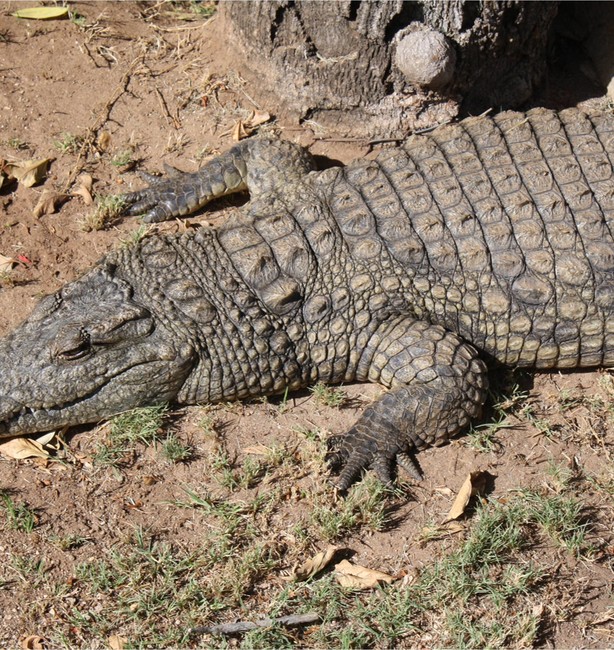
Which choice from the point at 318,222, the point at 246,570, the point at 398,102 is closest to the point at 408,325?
the point at 318,222

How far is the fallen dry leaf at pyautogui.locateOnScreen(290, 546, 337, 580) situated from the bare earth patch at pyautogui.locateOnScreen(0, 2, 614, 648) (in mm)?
34

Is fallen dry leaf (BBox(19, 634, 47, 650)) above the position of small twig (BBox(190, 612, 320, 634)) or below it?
below

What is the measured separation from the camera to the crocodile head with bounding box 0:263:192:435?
3809 mm

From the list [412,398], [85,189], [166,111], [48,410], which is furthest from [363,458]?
[166,111]

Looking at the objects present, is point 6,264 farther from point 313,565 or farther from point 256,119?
point 313,565

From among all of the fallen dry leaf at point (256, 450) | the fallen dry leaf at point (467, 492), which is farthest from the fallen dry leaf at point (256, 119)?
the fallen dry leaf at point (467, 492)

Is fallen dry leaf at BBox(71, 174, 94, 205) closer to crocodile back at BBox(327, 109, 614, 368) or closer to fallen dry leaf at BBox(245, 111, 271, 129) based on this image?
fallen dry leaf at BBox(245, 111, 271, 129)

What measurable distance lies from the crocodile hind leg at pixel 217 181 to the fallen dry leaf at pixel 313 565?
7.36ft

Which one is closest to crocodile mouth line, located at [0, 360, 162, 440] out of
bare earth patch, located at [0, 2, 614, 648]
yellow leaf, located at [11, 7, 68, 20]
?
bare earth patch, located at [0, 2, 614, 648]

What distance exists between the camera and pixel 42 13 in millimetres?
5852

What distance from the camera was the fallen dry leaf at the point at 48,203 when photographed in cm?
484

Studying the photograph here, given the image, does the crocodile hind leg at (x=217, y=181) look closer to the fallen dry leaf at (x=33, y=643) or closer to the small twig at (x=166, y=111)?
the small twig at (x=166, y=111)

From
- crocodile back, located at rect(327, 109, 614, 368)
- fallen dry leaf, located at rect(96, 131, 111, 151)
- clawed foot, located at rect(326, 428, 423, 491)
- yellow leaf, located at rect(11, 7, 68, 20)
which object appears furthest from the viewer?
yellow leaf, located at rect(11, 7, 68, 20)

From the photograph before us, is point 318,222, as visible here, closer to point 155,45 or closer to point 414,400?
point 414,400
